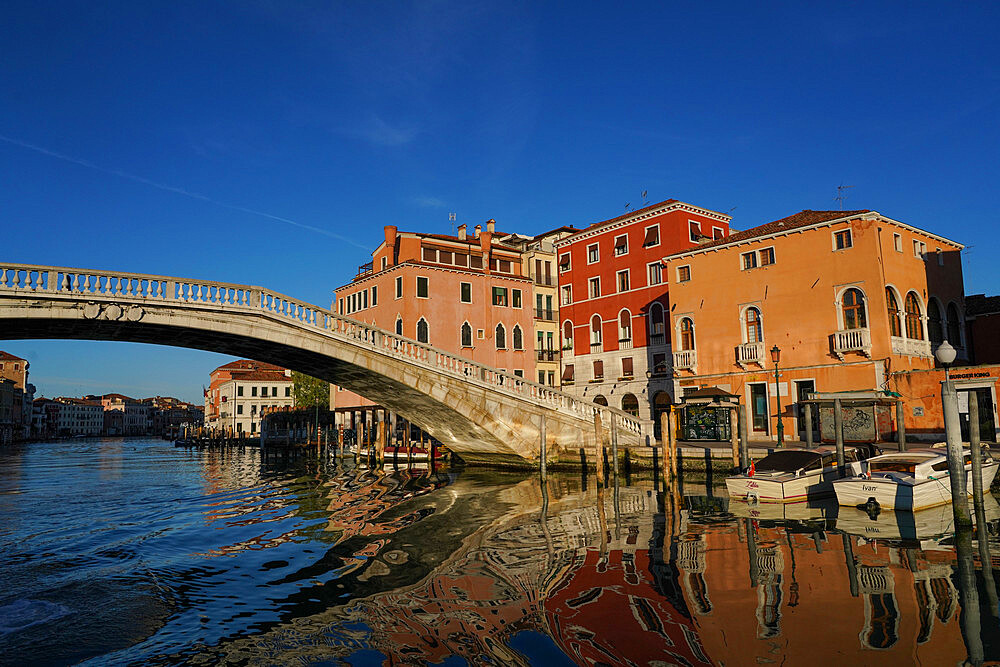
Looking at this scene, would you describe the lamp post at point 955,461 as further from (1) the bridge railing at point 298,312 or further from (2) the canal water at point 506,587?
(1) the bridge railing at point 298,312

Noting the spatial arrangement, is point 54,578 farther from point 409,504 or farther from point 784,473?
point 784,473

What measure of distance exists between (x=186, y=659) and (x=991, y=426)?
78.0ft

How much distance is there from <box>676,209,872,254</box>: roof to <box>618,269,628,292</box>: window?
7.33 m

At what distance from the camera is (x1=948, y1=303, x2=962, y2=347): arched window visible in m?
26.6

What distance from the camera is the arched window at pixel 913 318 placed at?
2425 centimetres

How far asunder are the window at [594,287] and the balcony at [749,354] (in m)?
11.9

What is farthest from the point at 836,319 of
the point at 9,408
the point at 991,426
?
the point at 9,408

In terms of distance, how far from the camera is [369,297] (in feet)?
119

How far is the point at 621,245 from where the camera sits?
119ft

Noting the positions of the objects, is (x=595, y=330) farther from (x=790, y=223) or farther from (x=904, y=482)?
(x=904, y=482)

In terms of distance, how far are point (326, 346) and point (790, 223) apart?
1935cm

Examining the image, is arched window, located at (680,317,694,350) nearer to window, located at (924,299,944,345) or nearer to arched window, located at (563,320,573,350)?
window, located at (924,299,944,345)

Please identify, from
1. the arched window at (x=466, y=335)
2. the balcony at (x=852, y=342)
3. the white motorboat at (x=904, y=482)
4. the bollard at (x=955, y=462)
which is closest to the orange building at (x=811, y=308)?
the balcony at (x=852, y=342)

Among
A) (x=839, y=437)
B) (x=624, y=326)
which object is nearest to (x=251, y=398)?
(x=624, y=326)
